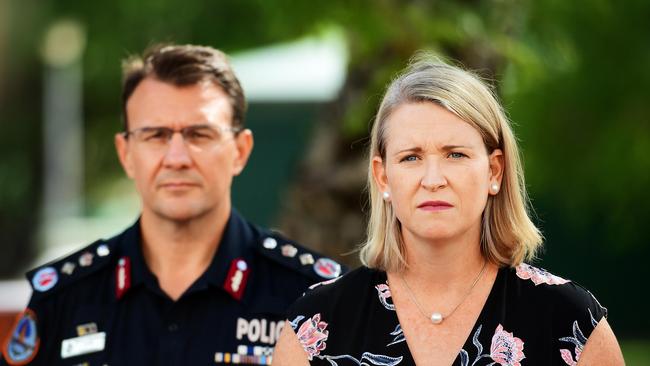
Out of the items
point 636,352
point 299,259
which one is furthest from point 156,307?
point 636,352

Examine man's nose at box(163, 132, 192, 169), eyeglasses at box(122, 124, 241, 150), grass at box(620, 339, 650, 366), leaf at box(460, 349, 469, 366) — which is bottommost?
leaf at box(460, 349, 469, 366)

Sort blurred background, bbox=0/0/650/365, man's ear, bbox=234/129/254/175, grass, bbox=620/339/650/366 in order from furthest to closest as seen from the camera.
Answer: grass, bbox=620/339/650/366 → blurred background, bbox=0/0/650/365 → man's ear, bbox=234/129/254/175

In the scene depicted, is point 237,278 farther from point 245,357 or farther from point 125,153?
point 125,153

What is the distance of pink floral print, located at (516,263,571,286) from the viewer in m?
3.49

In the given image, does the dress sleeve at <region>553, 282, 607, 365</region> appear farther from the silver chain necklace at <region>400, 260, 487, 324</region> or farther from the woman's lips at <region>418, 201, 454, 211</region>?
the woman's lips at <region>418, 201, 454, 211</region>

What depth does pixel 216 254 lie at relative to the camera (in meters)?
4.52

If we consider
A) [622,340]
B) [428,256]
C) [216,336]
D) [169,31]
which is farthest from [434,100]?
[622,340]

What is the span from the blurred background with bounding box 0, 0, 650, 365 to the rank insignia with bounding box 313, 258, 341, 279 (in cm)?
86

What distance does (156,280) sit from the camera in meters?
4.46

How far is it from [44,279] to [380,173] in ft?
4.92

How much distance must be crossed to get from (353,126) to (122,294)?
2572 millimetres

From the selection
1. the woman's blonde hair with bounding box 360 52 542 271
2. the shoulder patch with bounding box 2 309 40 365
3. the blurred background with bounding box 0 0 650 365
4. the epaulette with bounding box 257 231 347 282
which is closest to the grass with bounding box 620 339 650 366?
the blurred background with bounding box 0 0 650 365

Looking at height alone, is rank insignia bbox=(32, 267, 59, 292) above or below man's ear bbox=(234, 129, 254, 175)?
below

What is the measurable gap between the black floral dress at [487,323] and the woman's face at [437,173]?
8.9 inches
